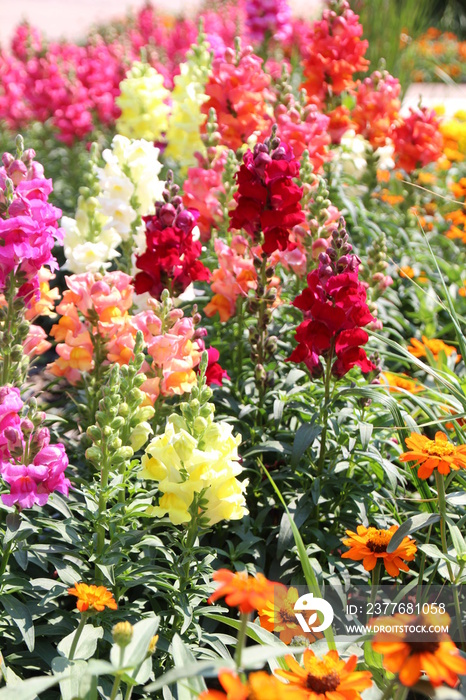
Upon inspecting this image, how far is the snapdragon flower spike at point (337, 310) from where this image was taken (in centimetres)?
270

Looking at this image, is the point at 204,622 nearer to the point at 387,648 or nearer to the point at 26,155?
the point at 387,648

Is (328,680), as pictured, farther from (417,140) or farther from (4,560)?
(417,140)

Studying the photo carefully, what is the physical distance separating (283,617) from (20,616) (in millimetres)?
772

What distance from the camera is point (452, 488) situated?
3.27 m

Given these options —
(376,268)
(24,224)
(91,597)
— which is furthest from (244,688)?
(376,268)

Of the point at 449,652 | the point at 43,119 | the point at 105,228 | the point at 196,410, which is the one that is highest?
the point at 449,652

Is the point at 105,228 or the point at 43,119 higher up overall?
the point at 105,228

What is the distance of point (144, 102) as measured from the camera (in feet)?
18.2

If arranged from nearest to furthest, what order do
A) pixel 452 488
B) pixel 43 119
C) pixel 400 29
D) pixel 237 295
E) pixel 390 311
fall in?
pixel 452 488
pixel 237 295
pixel 390 311
pixel 43 119
pixel 400 29

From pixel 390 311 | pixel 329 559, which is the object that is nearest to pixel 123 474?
pixel 329 559

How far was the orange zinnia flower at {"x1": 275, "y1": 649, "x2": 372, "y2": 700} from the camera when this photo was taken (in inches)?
65.1

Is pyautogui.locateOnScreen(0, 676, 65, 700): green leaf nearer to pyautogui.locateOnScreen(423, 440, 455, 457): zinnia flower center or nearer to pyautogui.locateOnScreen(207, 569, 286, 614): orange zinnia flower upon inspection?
pyautogui.locateOnScreen(207, 569, 286, 614): orange zinnia flower

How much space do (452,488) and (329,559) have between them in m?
0.69

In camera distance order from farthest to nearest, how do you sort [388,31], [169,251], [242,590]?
[388,31], [169,251], [242,590]
